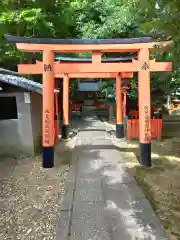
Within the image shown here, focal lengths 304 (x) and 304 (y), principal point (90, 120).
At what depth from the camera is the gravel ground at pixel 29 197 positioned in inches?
215

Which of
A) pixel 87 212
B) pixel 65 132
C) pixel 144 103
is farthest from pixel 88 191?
pixel 65 132

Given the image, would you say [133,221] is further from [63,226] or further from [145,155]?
[145,155]

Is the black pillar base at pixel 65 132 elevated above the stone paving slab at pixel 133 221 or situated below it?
above

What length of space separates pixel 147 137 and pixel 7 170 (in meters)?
4.53

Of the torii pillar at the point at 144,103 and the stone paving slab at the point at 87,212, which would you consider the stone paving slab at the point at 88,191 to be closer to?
the stone paving slab at the point at 87,212

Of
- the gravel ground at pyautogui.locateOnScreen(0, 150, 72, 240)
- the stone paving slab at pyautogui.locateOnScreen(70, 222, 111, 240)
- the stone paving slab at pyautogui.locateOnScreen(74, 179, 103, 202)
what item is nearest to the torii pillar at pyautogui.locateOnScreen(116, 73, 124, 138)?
the gravel ground at pyautogui.locateOnScreen(0, 150, 72, 240)

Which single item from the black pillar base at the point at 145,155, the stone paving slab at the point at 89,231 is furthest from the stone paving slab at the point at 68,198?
the black pillar base at the point at 145,155

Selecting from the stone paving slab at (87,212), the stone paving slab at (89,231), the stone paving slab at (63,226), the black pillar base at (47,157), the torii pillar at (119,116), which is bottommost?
the stone paving slab at (89,231)

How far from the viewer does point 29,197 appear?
7.14 metres

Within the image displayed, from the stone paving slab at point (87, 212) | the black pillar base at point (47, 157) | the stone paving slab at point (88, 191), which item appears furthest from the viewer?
the black pillar base at point (47, 157)

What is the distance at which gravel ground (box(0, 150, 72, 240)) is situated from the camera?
17.9ft

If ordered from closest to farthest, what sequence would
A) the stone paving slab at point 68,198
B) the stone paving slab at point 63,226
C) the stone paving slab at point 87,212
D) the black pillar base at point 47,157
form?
the stone paving slab at point 63,226 < the stone paving slab at point 87,212 < the stone paving slab at point 68,198 < the black pillar base at point 47,157

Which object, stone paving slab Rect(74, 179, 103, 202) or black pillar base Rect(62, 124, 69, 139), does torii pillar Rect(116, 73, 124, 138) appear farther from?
stone paving slab Rect(74, 179, 103, 202)

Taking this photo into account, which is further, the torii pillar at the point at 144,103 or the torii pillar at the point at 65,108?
the torii pillar at the point at 65,108
